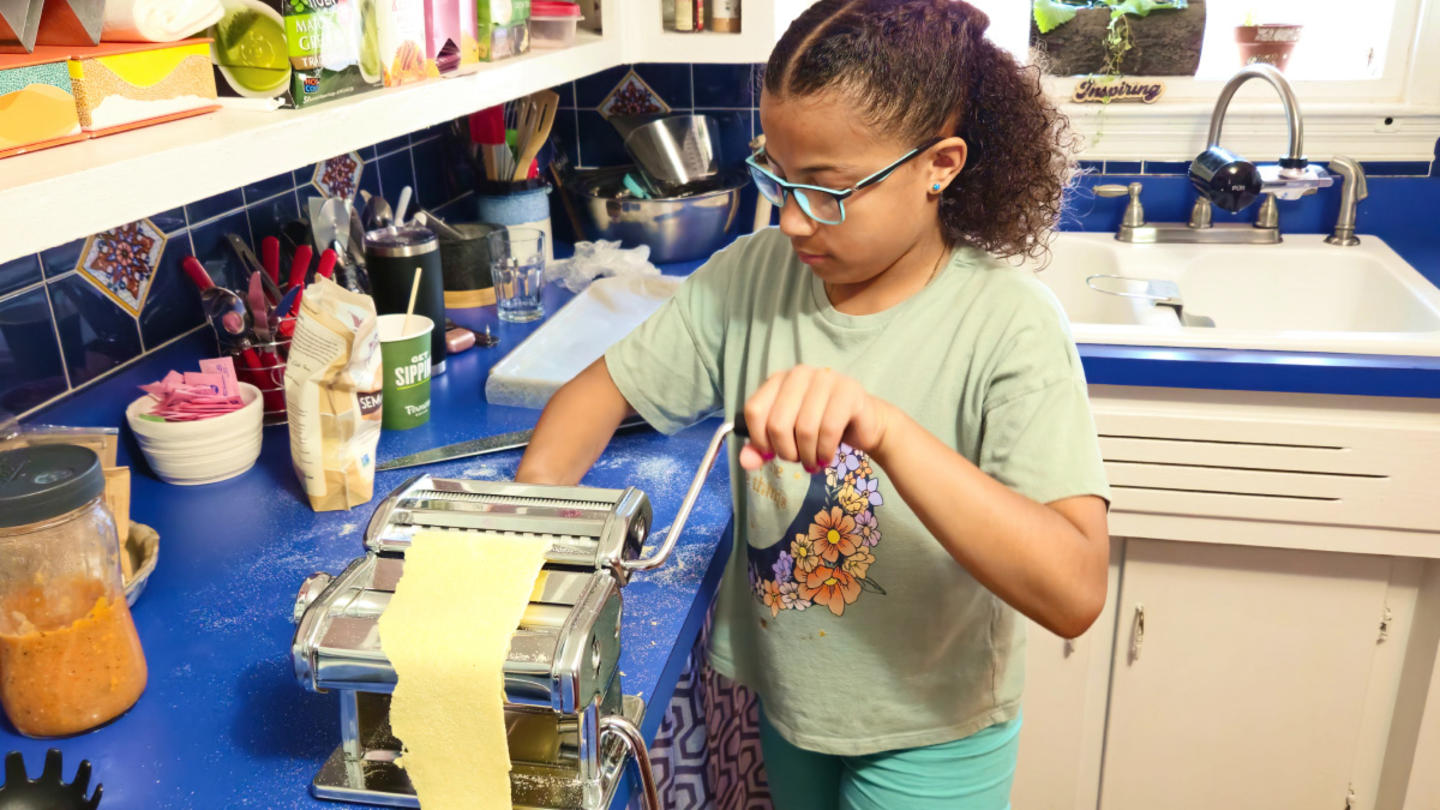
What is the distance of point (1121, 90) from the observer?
2.08m

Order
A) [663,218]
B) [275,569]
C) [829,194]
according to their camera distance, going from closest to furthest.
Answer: [829,194] < [275,569] < [663,218]

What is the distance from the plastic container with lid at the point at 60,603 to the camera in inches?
30.0

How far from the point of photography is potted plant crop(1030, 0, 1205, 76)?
82.0 inches

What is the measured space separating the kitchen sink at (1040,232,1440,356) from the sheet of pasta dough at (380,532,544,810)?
51.6 inches

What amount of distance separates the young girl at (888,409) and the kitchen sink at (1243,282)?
859 mm

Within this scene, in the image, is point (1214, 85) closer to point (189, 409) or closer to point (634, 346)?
point (634, 346)

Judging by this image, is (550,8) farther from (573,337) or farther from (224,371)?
(224,371)

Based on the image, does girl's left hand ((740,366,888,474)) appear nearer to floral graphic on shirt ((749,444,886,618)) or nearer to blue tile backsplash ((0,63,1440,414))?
floral graphic on shirt ((749,444,886,618))

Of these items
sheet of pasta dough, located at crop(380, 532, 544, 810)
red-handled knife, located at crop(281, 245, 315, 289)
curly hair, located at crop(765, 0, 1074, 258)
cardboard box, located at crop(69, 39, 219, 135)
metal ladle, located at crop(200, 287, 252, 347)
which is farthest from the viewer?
red-handled knife, located at crop(281, 245, 315, 289)

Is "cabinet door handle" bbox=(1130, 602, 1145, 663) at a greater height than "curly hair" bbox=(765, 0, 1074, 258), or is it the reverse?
"curly hair" bbox=(765, 0, 1074, 258)

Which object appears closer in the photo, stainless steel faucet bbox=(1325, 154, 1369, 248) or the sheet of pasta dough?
the sheet of pasta dough

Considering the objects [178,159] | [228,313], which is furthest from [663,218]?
[178,159]

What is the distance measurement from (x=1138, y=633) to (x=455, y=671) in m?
1.29

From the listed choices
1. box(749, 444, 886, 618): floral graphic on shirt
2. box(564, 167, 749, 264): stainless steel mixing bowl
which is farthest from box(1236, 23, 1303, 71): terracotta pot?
box(749, 444, 886, 618): floral graphic on shirt
